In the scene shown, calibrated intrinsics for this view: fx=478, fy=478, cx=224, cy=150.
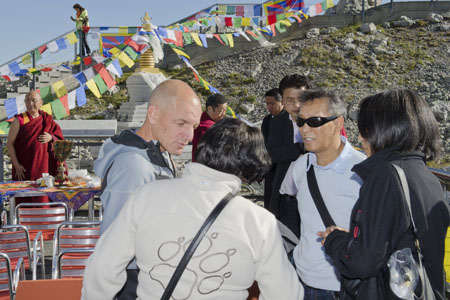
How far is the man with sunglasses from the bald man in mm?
653

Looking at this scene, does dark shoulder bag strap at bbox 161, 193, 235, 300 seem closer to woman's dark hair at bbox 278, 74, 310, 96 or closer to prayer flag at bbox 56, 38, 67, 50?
woman's dark hair at bbox 278, 74, 310, 96

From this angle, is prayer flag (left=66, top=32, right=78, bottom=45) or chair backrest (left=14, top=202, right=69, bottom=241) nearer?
chair backrest (left=14, top=202, right=69, bottom=241)

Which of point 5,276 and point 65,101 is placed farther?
point 65,101

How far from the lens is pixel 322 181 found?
93.3 inches

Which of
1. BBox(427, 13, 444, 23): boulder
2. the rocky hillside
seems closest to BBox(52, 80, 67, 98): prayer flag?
the rocky hillside

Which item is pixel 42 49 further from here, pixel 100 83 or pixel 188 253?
pixel 188 253

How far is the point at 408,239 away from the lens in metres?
1.74

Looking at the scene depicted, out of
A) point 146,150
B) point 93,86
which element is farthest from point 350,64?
point 146,150

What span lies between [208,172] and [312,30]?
26945 millimetres

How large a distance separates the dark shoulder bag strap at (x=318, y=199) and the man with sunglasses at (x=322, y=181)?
2cm

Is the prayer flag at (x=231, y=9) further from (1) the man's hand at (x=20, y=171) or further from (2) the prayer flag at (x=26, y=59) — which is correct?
(1) the man's hand at (x=20, y=171)

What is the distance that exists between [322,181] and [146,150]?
0.90 m

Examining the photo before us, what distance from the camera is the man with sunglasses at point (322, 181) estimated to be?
229cm

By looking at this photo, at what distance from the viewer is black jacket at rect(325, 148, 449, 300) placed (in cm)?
170
